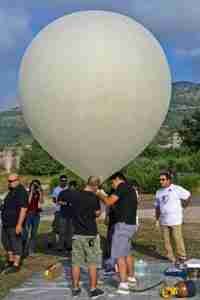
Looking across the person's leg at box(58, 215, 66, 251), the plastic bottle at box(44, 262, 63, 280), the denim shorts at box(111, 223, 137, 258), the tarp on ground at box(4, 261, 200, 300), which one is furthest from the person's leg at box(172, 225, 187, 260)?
the person's leg at box(58, 215, 66, 251)

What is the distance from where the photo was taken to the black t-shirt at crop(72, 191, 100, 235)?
854 centimetres

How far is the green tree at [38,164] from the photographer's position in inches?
1663

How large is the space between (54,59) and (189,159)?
87.6 ft

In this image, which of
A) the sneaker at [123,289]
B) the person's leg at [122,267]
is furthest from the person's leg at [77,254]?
the sneaker at [123,289]

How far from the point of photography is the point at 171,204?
10891mm

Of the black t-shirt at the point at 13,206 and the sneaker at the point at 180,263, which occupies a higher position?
the black t-shirt at the point at 13,206

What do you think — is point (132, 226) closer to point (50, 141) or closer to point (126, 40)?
point (50, 141)

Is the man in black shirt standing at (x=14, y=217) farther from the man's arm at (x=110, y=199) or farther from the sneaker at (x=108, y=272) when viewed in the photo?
the man's arm at (x=110, y=199)

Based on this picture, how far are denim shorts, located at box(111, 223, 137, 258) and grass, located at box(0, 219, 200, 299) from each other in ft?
5.63

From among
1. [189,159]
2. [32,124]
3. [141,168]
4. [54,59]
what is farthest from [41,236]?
[189,159]

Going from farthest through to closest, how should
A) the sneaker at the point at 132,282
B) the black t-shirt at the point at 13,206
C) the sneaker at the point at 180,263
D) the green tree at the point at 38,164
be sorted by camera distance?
the green tree at the point at 38,164
the black t-shirt at the point at 13,206
the sneaker at the point at 180,263
the sneaker at the point at 132,282

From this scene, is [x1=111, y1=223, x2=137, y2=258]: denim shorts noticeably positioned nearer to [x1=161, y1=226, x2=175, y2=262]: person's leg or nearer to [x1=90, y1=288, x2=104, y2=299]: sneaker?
[x1=90, y1=288, x2=104, y2=299]: sneaker

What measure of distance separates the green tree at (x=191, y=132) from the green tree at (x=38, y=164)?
984 centimetres

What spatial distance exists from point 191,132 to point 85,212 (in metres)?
38.1
